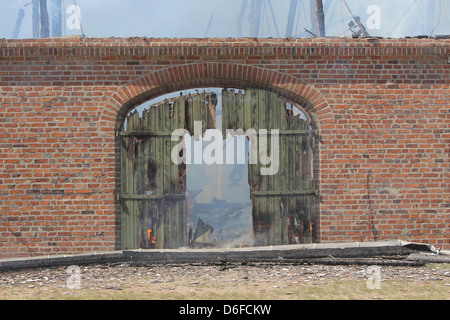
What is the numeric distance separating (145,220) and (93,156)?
1229 mm

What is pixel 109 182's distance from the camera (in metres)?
7.18

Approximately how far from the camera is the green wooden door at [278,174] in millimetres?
7480

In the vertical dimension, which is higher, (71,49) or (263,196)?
(71,49)

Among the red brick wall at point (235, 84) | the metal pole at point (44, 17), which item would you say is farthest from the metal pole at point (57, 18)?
the red brick wall at point (235, 84)

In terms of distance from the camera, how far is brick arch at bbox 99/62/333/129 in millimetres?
7207

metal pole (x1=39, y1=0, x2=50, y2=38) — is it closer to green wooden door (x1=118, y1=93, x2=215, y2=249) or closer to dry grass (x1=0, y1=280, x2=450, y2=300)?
green wooden door (x1=118, y1=93, x2=215, y2=249)

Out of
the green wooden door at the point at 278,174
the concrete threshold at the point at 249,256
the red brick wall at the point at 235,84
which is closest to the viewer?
the concrete threshold at the point at 249,256

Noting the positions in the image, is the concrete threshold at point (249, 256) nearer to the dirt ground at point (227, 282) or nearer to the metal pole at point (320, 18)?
the dirt ground at point (227, 282)

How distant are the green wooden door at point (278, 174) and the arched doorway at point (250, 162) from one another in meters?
0.02

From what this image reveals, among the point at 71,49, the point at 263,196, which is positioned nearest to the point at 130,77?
the point at 71,49

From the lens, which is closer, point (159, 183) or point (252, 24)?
point (159, 183)

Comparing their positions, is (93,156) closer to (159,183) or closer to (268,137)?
(159,183)

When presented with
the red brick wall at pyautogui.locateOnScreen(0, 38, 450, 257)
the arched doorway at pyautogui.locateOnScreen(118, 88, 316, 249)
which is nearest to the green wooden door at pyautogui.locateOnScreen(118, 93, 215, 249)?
the arched doorway at pyautogui.locateOnScreen(118, 88, 316, 249)

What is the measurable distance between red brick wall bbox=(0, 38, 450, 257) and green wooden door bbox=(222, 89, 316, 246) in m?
0.24
